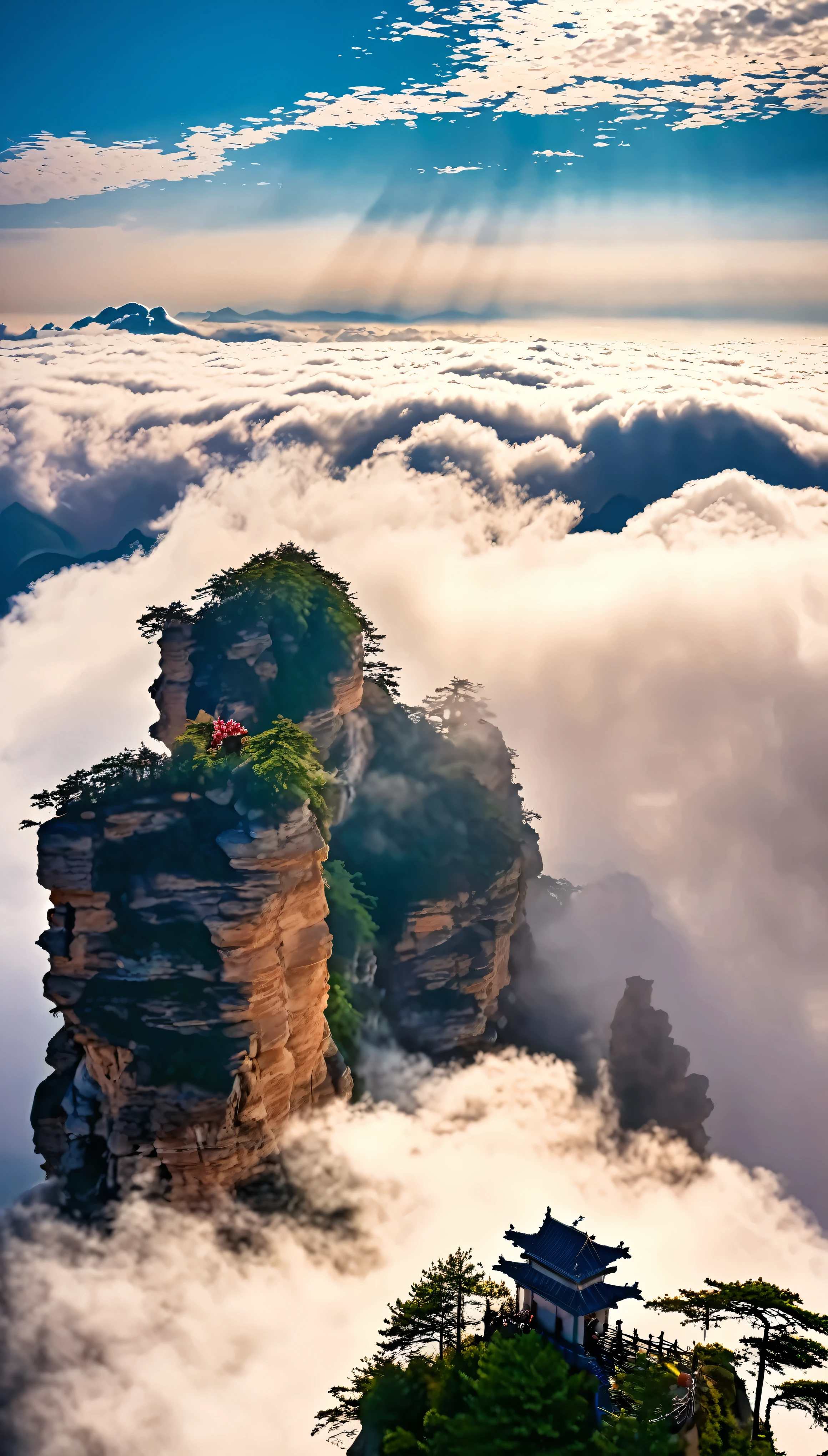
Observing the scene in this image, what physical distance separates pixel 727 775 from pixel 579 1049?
305 ft

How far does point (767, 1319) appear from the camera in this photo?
24.6m

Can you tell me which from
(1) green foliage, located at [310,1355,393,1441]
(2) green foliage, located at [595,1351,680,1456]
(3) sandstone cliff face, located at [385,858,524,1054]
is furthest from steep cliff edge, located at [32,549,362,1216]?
(2) green foliage, located at [595,1351,680,1456]

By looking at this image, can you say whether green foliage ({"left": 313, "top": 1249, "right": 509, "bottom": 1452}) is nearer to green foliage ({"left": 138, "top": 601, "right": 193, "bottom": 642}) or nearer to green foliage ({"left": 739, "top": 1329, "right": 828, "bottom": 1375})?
green foliage ({"left": 739, "top": 1329, "right": 828, "bottom": 1375})

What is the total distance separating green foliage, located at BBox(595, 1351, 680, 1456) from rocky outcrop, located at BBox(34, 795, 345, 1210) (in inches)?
570

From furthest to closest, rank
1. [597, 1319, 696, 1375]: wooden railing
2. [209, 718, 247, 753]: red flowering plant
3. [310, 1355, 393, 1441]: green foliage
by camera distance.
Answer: [209, 718, 247, 753]: red flowering plant < [310, 1355, 393, 1441]: green foliage < [597, 1319, 696, 1375]: wooden railing

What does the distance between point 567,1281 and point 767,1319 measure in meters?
4.96

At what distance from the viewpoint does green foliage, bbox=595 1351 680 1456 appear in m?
18.6

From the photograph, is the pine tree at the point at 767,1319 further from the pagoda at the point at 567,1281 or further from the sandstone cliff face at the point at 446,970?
the sandstone cliff face at the point at 446,970

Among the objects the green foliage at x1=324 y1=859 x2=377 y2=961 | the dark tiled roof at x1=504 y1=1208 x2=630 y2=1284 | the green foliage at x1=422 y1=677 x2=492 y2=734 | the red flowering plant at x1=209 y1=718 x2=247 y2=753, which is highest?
the green foliage at x1=422 y1=677 x2=492 y2=734

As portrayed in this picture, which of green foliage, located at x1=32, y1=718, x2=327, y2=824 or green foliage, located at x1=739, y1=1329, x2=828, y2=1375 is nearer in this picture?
green foliage, located at x1=739, y1=1329, x2=828, y2=1375

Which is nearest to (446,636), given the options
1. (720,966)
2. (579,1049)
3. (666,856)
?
(666,856)

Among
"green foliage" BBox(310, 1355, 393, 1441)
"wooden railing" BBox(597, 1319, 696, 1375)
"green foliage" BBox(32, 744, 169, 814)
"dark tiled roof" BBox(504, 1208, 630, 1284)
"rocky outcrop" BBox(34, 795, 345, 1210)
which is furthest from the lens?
"green foliage" BBox(32, 744, 169, 814)

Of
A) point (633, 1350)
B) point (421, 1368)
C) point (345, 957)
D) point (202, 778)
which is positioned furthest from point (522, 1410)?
point (345, 957)

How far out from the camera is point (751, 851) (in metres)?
124
